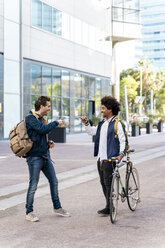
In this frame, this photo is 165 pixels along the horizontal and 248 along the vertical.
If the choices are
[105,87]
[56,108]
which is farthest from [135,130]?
[105,87]

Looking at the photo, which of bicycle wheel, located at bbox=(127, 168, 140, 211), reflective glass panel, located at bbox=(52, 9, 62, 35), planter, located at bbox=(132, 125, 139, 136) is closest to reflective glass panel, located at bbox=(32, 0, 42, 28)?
reflective glass panel, located at bbox=(52, 9, 62, 35)

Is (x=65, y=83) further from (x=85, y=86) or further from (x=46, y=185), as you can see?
(x=46, y=185)

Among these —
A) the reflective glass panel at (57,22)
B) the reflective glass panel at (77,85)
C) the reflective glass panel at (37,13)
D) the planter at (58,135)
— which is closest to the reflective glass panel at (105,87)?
the reflective glass panel at (77,85)

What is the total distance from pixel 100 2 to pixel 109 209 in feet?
107

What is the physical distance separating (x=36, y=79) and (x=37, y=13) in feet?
14.9

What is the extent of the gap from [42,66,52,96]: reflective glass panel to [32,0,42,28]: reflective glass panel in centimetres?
303

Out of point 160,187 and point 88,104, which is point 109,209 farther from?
point 88,104

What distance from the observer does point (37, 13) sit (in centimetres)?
2755

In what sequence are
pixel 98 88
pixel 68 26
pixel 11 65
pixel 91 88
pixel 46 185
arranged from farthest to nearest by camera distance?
1. pixel 98 88
2. pixel 91 88
3. pixel 68 26
4. pixel 11 65
5. pixel 46 185

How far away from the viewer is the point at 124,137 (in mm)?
5887

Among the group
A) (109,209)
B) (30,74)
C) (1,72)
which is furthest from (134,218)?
(30,74)

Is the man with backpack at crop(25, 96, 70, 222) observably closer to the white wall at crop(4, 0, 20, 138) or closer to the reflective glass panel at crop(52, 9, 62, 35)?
the white wall at crop(4, 0, 20, 138)

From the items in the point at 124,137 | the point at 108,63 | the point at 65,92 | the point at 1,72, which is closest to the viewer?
the point at 124,137

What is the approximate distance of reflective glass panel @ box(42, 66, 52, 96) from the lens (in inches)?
1113
